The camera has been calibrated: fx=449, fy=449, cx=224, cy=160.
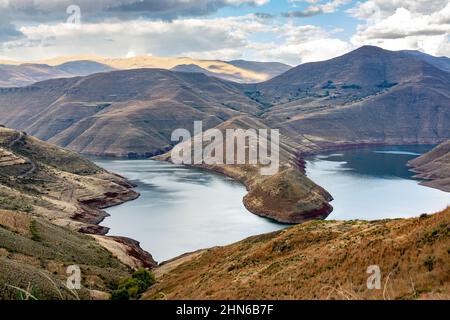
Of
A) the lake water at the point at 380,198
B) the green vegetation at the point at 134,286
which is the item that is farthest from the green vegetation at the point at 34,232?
the lake water at the point at 380,198

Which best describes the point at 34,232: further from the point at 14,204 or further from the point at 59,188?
the point at 59,188

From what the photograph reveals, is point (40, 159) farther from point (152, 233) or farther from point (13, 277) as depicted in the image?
point (13, 277)

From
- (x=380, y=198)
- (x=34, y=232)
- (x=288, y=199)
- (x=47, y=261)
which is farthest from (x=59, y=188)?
(x=380, y=198)

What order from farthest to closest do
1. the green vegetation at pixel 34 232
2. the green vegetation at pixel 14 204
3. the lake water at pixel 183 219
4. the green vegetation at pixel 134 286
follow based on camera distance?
the lake water at pixel 183 219 → the green vegetation at pixel 14 204 → the green vegetation at pixel 34 232 → the green vegetation at pixel 134 286

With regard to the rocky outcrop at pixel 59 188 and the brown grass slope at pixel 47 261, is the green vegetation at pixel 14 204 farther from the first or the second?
the brown grass slope at pixel 47 261

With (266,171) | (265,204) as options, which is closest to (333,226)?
(265,204)

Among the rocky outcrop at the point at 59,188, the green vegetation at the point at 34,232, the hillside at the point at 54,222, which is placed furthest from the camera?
the rocky outcrop at the point at 59,188
